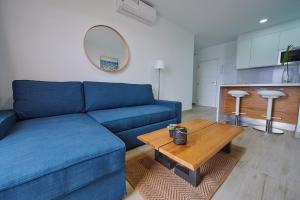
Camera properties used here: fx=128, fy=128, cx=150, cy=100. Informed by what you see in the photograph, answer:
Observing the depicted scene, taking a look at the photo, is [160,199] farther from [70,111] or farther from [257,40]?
[257,40]

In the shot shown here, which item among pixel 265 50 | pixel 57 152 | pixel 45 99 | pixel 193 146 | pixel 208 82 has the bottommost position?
pixel 193 146

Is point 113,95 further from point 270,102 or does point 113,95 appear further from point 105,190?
point 270,102

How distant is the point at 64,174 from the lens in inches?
25.0

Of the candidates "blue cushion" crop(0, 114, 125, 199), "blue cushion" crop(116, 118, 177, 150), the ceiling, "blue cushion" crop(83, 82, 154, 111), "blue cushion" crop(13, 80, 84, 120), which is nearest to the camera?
"blue cushion" crop(0, 114, 125, 199)

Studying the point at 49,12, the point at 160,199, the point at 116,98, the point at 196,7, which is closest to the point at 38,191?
the point at 160,199

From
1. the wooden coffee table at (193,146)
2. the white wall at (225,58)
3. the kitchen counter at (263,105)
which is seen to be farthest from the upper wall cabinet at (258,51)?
the wooden coffee table at (193,146)

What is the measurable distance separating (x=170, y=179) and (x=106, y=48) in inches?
86.1

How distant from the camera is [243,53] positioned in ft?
12.5

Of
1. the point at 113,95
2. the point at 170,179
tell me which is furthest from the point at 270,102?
the point at 113,95

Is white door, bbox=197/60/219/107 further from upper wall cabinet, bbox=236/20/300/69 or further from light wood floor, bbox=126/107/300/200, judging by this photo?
light wood floor, bbox=126/107/300/200

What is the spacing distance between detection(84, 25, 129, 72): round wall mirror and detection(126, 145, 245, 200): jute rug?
1.65m

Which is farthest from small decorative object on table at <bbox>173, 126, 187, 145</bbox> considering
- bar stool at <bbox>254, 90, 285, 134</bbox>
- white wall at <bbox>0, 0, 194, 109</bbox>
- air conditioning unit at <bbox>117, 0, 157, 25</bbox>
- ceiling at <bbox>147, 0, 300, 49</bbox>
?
ceiling at <bbox>147, 0, 300, 49</bbox>

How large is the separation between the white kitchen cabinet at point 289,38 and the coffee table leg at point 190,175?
403 cm

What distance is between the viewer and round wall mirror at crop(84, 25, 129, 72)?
2086mm
